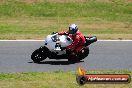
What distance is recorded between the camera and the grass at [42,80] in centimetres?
1230

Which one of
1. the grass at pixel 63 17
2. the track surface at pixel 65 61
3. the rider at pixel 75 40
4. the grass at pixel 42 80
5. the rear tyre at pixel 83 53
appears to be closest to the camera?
the grass at pixel 42 80

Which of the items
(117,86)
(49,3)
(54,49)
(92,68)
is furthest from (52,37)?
(49,3)

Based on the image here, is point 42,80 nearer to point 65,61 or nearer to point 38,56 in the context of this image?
point 38,56

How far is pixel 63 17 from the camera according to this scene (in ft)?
92.9

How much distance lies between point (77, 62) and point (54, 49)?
37.6 inches

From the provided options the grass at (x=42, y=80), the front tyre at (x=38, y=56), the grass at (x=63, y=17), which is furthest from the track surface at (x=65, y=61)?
the grass at (x=63, y=17)

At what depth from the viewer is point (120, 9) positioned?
30.1 metres

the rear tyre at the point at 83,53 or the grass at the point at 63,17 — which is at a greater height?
the rear tyre at the point at 83,53

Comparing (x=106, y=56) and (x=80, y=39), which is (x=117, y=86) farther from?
(x=106, y=56)

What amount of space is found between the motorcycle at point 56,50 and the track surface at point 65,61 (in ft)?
0.67

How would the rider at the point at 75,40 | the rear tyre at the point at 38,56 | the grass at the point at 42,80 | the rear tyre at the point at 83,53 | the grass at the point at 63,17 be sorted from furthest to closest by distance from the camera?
1. the grass at the point at 63,17
2. the rear tyre at the point at 83,53
3. the rear tyre at the point at 38,56
4. the rider at the point at 75,40
5. the grass at the point at 42,80

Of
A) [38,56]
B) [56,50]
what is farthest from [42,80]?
[38,56]

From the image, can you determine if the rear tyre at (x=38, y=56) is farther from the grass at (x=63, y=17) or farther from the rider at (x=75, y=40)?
the grass at (x=63, y=17)

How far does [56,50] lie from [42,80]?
Result: 11.0 ft
